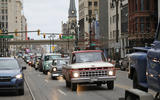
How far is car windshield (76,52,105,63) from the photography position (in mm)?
18266

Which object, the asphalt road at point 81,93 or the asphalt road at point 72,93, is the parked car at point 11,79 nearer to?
the asphalt road at point 72,93

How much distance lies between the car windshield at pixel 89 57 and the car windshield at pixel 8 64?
3.12 meters

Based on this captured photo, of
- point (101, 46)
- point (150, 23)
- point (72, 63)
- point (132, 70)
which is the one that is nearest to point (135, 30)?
point (150, 23)

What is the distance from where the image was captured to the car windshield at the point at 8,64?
16498mm

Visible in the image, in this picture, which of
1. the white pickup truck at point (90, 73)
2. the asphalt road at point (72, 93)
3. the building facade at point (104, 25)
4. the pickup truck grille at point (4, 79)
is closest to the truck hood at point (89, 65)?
the white pickup truck at point (90, 73)

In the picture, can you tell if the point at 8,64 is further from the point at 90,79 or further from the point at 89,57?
the point at 89,57

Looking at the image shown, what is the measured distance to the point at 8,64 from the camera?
16.8 metres

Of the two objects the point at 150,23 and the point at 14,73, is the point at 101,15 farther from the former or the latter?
the point at 14,73

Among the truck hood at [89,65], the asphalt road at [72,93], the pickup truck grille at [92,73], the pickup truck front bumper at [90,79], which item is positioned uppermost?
the truck hood at [89,65]

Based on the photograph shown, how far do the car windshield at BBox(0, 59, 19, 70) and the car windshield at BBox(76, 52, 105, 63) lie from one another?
3.12m

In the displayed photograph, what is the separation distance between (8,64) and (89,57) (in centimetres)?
402

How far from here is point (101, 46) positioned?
99.3m

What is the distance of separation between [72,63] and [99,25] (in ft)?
284

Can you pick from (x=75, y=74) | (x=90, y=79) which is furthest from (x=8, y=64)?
(x=90, y=79)
